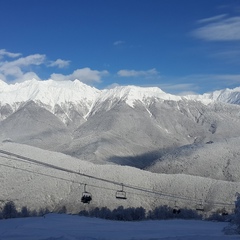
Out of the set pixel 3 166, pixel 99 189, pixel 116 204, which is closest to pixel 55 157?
pixel 3 166

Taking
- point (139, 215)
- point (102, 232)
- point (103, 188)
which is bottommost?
point (102, 232)

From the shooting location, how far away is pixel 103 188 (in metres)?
145

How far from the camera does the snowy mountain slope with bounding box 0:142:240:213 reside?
5290 inches

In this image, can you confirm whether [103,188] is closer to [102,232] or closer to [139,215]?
[139,215]

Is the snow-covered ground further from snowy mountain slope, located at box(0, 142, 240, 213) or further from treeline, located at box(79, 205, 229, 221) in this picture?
snowy mountain slope, located at box(0, 142, 240, 213)

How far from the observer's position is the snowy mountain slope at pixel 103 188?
441 ft

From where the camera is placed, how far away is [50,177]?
506 ft

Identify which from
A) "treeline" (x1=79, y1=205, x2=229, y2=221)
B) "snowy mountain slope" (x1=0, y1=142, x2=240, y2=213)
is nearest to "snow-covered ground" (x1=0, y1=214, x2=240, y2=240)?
"treeline" (x1=79, y1=205, x2=229, y2=221)

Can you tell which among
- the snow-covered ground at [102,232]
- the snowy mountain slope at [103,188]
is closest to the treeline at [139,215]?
the snowy mountain slope at [103,188]

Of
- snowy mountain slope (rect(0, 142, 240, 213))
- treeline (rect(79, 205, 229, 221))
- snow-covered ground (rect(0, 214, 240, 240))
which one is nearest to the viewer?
snow-covered ground (rect(0, 214, 240, 240))


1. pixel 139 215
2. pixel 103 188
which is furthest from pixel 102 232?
pixel 103 188

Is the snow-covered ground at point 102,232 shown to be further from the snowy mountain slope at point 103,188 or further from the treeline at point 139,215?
the snowy mountain slope at point 103,188

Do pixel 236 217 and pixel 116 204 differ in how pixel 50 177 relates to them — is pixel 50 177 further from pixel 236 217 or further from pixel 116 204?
pixel 236 217

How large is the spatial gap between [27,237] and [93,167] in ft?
439
